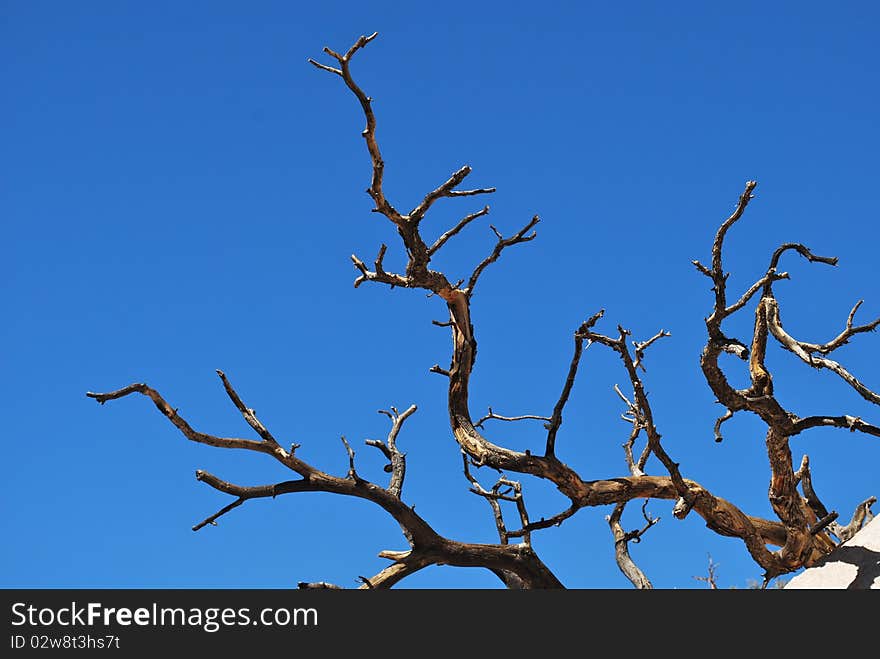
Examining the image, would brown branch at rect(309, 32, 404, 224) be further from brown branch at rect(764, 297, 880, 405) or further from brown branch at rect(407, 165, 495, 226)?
brown branch at rect(764, 297, 880, 405)

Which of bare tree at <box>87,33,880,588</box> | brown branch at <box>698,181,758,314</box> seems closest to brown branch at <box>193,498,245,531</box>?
bare tree at <box>87,33,880,588</box>

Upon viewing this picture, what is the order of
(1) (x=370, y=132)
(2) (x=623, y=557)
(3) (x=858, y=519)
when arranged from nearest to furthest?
1. (1) (x=370, y=132)
2. (3) (x=858, y=519)
3. (2) (x=623, y=557)

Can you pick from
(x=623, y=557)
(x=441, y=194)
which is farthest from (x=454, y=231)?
(x=623, y=557)

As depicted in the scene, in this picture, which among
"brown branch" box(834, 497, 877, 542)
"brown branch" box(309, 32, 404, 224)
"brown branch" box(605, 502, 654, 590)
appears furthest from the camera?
A: "brown branch" box(605, 502, 654, 590)

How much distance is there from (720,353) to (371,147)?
3.07 m

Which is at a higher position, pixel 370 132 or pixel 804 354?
pixel 370 132

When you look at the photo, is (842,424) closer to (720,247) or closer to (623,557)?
(720,247)
